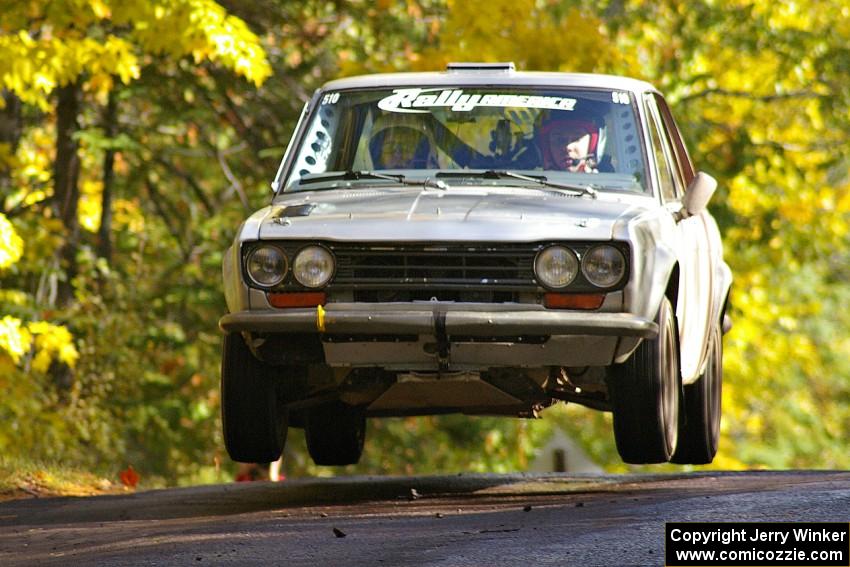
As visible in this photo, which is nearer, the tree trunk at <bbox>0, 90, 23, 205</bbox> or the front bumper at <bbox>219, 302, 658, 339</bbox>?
the front bumper at <bbox>219, 302, 658, 339</bbox>

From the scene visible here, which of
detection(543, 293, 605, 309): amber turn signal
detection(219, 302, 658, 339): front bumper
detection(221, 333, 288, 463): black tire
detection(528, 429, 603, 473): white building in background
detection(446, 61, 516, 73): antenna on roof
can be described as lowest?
detection(528, 429, 603, 473): white building in background

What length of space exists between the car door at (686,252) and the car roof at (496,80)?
217 mm

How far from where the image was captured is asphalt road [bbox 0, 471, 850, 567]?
7.25 metres

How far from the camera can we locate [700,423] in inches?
440

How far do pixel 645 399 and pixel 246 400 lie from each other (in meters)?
1.82

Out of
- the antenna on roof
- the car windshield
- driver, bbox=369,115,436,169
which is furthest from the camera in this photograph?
the antenna on roof

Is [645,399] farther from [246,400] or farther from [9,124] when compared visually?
[9,124]

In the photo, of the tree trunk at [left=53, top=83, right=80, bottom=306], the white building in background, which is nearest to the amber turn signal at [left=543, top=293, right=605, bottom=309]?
the tree trunk at [left=53, top=83, right=80, bottom=306]

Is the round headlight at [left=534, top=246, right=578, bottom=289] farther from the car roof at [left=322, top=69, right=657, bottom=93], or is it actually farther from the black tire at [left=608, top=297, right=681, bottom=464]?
the car roof at [left=322, top=69, right=657, bottom=93]

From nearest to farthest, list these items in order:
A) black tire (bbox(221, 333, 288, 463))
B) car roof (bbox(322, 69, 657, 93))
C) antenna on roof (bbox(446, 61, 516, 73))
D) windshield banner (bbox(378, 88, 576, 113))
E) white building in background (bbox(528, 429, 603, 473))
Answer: black tire (bbox(221, 333, 288, 463))
windshield banner (bbox(378, 88, 576, 113))
car roof (bbox(322, 69, 657, 93))
antenna on roof (bbox(446, 61, 516, 73))
white building in background (bbox(528, 429, 603, 473))

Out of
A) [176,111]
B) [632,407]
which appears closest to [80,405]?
[176,111]

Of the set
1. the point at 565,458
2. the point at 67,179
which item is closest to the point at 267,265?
the point at 67,179

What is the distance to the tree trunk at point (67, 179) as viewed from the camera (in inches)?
733

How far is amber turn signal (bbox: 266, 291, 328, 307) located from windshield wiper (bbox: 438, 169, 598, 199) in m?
1.16
